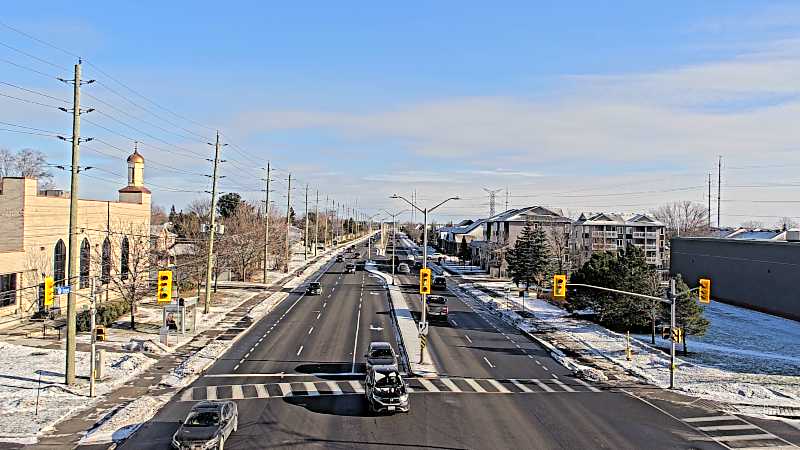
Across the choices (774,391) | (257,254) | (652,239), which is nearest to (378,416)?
(774,391)

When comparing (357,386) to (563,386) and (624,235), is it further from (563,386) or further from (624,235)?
(624,235)

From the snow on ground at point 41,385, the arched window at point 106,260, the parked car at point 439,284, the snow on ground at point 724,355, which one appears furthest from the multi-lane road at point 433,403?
the parked car at point 439,284

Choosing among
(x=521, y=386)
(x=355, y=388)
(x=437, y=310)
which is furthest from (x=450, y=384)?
(x=437, y=310)

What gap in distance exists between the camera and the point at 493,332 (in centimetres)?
5562

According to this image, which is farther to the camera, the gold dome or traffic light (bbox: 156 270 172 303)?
the gold dome

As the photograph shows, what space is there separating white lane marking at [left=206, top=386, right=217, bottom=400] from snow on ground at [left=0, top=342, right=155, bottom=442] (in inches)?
187

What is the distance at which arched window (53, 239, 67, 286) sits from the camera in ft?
186

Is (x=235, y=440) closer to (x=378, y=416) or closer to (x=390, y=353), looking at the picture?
(x=378, y=416)

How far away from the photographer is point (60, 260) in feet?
189

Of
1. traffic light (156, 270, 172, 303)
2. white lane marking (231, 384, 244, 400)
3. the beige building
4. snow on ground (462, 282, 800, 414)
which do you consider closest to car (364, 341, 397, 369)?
white lane marking (231, 384, 244, 400)

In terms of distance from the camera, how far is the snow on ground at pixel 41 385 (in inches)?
1103

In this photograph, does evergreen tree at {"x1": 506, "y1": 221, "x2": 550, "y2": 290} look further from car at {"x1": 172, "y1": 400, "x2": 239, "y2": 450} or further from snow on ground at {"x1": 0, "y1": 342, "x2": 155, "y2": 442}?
car at {"x1": 172, "y1": 400, "x2": 239, "y2": 450}

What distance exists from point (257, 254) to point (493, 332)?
170ft

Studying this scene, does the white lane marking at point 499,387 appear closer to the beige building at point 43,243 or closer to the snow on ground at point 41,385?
the snow on ground at point 41,385
